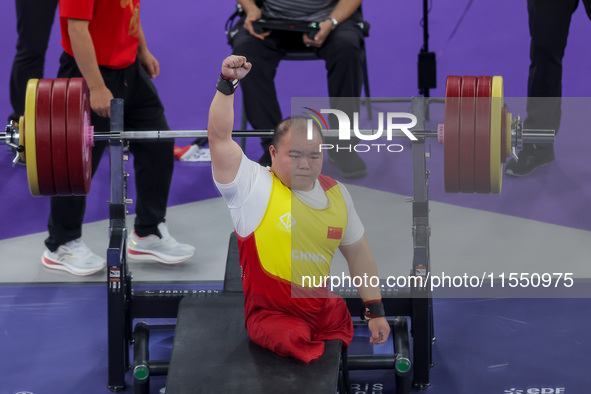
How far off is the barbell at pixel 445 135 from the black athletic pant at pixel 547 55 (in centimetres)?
205

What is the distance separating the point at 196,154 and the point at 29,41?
1.14 meters

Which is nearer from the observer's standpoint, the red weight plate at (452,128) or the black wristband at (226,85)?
the black wristband at (226,85)

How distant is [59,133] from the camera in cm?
295

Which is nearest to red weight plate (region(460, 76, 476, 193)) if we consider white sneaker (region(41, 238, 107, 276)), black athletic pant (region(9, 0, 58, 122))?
white sneaker (region(41, 238, 107, 276))

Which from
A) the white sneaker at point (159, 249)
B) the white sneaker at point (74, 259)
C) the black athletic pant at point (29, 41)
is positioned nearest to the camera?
the white sneaker at point (74, 259)

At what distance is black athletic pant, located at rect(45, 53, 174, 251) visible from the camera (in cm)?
384

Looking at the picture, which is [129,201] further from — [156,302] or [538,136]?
[538,136]

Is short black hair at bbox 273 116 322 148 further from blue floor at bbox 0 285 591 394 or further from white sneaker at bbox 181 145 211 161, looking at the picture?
white sneaker at bbox 181 145 211 161

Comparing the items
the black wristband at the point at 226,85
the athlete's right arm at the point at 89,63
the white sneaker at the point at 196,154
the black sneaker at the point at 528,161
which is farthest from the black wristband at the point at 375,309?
the white sneaker at the point at 196,154

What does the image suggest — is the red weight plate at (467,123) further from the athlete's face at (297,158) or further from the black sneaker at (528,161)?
the black sneaker at (528,161)

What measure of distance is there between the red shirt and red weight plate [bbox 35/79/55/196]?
2.38ft

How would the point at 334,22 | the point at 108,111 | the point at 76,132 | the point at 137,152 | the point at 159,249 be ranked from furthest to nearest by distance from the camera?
the point at 334,22 → the point at 159,249 → the point at 137,152 → the point at 108,111 → the point at 76,132

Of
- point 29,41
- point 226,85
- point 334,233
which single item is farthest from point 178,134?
point 29,41

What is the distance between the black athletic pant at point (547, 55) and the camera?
15.9 feet
